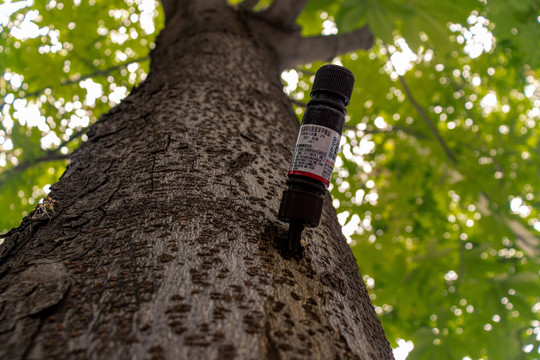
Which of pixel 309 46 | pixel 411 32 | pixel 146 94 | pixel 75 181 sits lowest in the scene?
pixel 75 181

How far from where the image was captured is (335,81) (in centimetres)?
85

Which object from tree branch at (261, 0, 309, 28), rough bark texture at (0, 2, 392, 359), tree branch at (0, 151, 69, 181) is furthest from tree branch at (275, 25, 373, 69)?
tree branch at (0, 151, 69, 181)

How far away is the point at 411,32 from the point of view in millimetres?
1761

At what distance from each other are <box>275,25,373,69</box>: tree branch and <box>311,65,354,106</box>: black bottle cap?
1.53 m

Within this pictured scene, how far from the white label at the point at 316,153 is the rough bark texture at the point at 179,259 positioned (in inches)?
5.8

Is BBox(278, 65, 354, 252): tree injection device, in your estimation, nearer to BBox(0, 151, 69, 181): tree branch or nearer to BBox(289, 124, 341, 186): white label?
BBox(289, 124, 341, 186): white label

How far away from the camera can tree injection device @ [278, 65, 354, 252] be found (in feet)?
2.59

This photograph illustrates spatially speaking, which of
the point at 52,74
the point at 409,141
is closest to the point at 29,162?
the point at 52,74

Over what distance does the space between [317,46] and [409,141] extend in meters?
2.35

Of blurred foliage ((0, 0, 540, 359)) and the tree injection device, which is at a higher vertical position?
blurred foliage ((0, 0, 540, 359))

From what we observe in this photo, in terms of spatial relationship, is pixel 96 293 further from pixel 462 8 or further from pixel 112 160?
pixel 462 8

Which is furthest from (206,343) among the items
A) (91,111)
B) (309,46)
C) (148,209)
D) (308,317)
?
(91,111)

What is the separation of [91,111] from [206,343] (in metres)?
3.62

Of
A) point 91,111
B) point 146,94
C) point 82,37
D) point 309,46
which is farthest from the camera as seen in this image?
point 91,111
